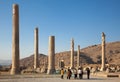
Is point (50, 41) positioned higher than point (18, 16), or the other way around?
point (18, 16)

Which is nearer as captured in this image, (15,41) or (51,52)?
(15,41)

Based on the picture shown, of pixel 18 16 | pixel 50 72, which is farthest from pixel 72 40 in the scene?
pixel 18 16

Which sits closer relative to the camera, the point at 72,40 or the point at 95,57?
the point at 72,40

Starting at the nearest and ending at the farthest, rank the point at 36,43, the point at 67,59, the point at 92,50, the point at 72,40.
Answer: the point at 36,43
the point at 72,40
the point at 67,59
the point at 92,50

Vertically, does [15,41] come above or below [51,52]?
above

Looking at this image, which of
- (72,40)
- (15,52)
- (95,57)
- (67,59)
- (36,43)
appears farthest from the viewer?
(95,57)

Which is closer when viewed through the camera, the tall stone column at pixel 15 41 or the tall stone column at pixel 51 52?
the tall stone column at pixel 15 41

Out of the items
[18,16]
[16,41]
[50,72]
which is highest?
[18,16]

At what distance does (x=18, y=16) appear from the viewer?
37.2m

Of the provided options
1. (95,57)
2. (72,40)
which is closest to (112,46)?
(95,57)

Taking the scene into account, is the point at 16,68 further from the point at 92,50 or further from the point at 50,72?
the point at 92,50

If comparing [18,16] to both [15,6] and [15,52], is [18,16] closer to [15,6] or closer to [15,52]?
[15,6]

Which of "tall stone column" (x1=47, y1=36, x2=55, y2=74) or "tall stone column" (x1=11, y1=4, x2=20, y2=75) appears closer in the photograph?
"tall stone column" (x1=11, y1=4, x2=20, y2=75)

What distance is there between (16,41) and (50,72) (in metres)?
7.05
